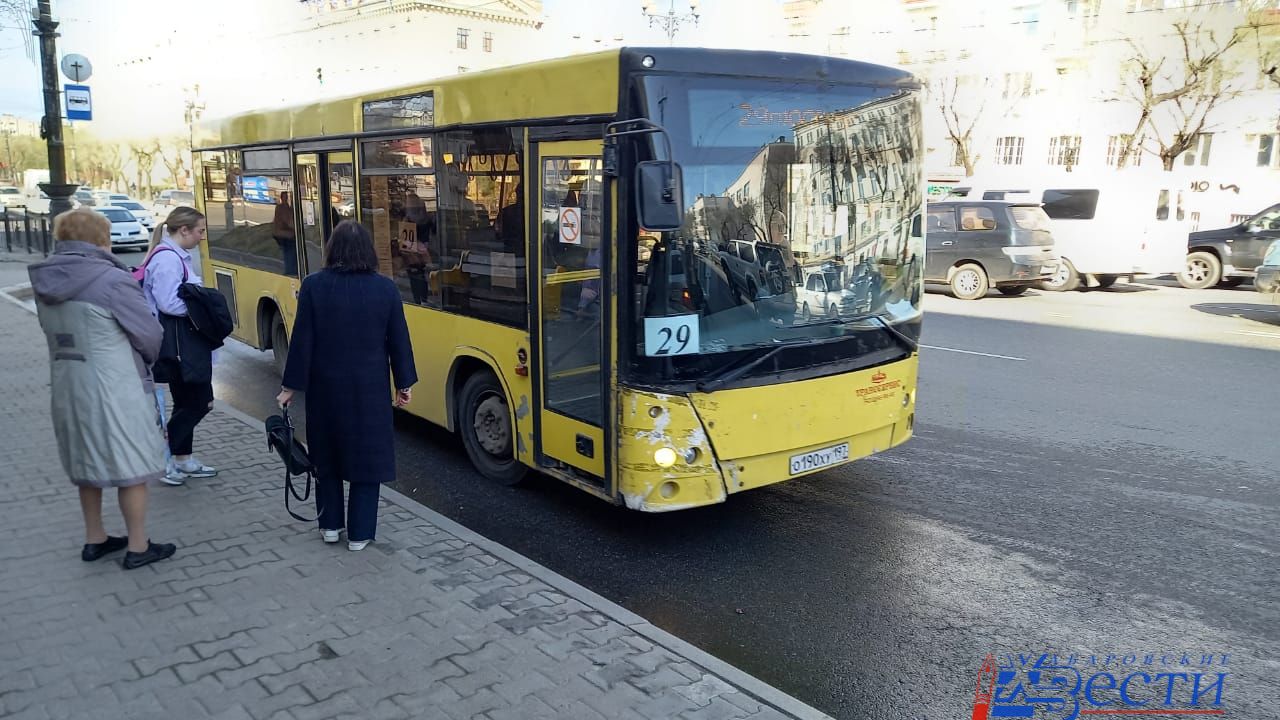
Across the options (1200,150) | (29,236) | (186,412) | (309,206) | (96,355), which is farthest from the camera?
(1200,150)

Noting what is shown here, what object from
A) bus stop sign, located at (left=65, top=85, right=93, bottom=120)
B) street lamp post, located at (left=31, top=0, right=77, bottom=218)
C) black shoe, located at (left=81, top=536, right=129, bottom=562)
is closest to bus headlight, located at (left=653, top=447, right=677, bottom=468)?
black shoe, located at (left=81, top=536, right=129, bottom=562)

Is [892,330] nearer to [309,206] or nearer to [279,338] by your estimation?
[309,206]

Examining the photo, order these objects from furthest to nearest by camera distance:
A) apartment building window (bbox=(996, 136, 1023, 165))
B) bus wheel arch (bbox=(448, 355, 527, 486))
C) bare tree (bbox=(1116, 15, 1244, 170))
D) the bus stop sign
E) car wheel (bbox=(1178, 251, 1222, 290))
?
1. apartment building window (bbox=(996, 136, 1023, 165))
2. bare tree (bbox=(1116, 15, 1244, 170))
3. car wheel (bbox=(1178, 251, 1222, 290))
4. the bus stop sign
5. bus wheel arch (bbox=(448, 355, 527, 486))

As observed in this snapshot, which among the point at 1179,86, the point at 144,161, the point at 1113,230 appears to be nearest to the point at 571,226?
the point at 1113,230

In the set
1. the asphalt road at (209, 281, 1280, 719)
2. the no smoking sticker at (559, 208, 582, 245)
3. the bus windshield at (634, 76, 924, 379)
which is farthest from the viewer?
the no smoking sticker at (559, 208, 582, 245)

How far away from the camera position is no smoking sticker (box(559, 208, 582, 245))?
17.3 feet

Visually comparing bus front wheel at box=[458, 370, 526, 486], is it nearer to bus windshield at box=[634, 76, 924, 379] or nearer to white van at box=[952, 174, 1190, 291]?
bus windshield at box=[634, 76, 924, 379]

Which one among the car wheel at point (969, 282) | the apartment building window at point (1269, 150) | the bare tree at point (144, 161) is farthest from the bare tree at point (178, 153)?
the apartment building window at point (1269, 150)

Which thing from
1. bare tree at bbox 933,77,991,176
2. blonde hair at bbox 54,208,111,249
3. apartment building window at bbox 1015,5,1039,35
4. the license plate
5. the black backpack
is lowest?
the license plate

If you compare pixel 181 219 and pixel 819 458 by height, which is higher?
pixel 181 219

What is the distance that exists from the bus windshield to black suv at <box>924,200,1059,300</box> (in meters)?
13.7

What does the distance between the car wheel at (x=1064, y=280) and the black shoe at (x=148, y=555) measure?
19513 millimetres

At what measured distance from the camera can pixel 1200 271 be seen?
2119cm

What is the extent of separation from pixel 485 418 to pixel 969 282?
14828 millimetres
